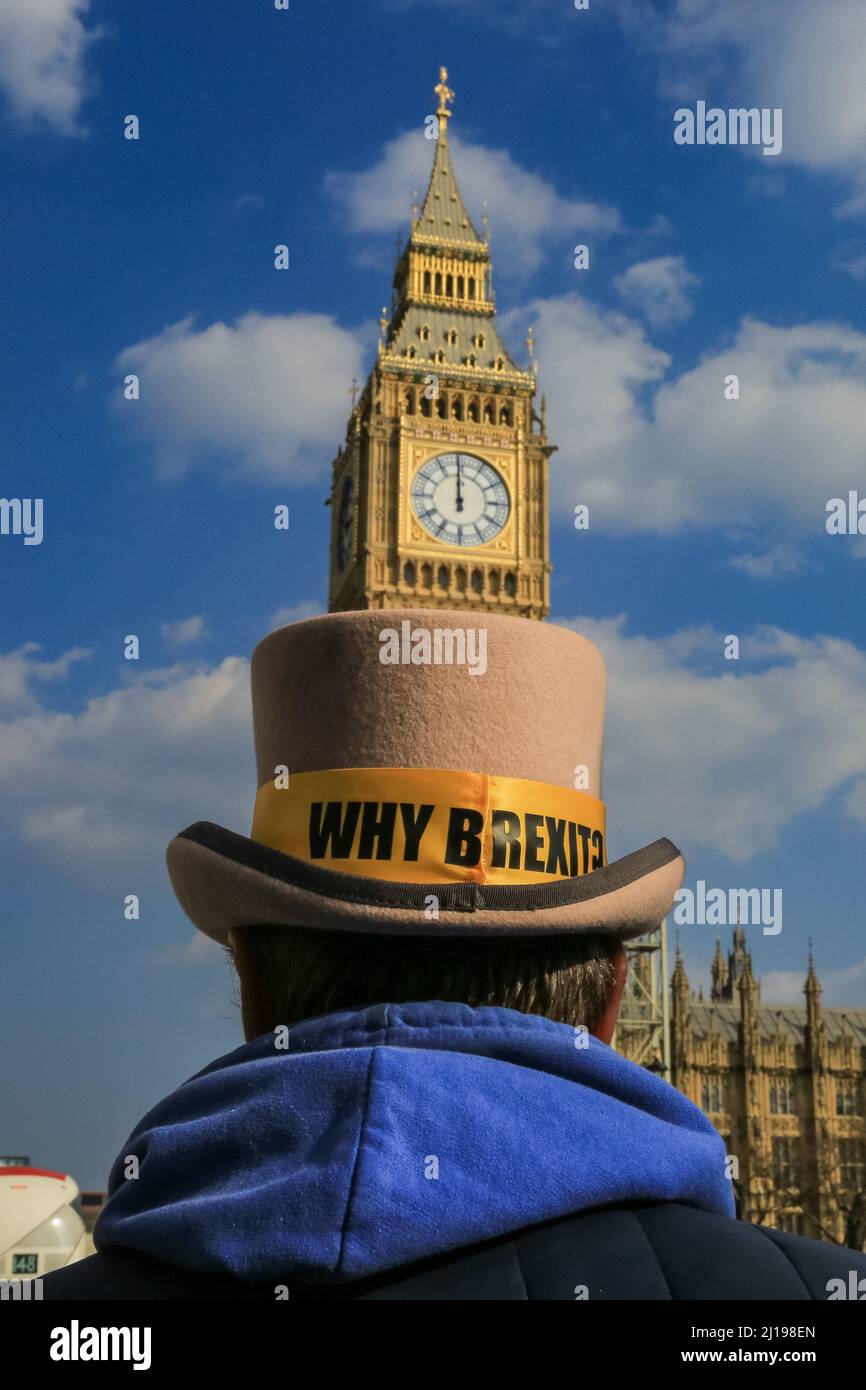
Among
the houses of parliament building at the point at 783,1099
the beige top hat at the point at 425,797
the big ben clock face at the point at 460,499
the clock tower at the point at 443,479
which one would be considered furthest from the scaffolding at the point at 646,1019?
the beige top hat at the point at 425,797

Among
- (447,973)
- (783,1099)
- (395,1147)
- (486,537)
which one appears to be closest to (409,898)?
(447,973)

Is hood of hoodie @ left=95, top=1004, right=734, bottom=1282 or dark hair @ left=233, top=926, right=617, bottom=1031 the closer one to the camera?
hood of hoodie @ left=95, top=1004, right=734, bottom=1282

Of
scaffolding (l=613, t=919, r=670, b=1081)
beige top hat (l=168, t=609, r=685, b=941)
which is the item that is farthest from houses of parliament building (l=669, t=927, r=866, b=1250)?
beige top hat (l=168, t=609, r=685, b=941)

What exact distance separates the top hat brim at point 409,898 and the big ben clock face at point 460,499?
4702cm

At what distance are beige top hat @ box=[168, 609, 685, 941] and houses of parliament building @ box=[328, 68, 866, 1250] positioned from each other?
4232 centimetres

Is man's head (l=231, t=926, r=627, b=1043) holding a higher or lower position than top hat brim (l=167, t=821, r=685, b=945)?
lower

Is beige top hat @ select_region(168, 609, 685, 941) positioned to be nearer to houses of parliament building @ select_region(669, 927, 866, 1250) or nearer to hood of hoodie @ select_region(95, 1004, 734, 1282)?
hood of hoodie @ select_region(95, 1004, 734, 1282)

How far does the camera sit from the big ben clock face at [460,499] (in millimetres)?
49344

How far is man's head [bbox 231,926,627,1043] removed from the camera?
2.17m

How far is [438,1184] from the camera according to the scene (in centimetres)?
182
